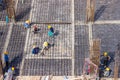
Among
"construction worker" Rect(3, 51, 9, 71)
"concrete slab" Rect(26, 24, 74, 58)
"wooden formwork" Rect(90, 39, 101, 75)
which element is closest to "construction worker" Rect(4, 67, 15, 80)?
"construction worker" Rect(3, 51, 9, 71)

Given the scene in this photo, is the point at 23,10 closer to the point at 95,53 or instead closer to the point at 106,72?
the point at 95,53

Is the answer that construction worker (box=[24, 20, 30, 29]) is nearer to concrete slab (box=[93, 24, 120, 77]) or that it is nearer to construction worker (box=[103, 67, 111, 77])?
concrete slab (box=[93, 24, 120, 77])

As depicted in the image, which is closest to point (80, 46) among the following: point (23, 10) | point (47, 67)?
point (47, 67)

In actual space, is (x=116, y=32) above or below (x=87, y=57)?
above

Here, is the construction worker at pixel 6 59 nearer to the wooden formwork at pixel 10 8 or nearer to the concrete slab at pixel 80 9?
the wooden formwork at pixel 10 8

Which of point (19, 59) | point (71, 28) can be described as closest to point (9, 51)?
point (19, 59)

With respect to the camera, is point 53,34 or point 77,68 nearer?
point 77,68

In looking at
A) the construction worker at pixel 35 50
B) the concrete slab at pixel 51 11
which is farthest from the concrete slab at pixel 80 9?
the construction worker at pixel 35 50

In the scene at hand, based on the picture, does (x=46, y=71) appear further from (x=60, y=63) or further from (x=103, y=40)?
(x=103, y=40)
